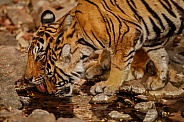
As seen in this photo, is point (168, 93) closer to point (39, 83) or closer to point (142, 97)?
point (142, 97)

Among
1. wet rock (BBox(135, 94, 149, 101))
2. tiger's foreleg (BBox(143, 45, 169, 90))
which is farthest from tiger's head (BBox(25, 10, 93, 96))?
tiger's foreleg (BBox(143, 45, 169, 90))

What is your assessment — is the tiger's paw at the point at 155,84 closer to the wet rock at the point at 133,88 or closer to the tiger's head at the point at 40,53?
the wet rock at the point at 133,88

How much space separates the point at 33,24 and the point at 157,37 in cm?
326


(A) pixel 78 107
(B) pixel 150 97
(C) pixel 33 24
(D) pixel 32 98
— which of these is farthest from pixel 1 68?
(C) pixel 33 24

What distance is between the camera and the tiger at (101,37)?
5.21 meters

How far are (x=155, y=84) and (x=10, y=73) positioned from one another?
1255mm

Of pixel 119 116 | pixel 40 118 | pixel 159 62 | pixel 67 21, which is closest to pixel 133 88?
pixel 159 62

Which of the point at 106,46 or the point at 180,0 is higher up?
the point at 180,0

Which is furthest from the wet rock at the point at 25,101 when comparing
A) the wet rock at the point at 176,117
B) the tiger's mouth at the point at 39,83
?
the wet rock at the point at 176,117

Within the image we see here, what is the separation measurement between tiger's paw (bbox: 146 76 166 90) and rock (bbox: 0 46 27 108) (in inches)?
43.6

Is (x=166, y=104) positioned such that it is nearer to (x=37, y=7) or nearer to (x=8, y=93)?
(x=8, y=93)

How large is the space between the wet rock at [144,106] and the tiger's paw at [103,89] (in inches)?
12.8

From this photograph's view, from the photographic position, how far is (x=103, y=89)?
540 centimetres

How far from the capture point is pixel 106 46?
17.3 ft
